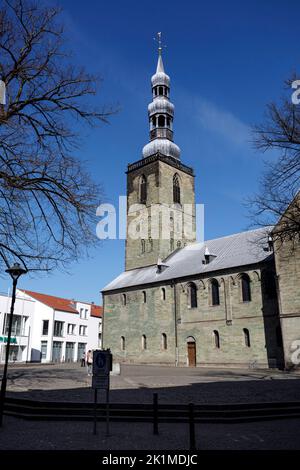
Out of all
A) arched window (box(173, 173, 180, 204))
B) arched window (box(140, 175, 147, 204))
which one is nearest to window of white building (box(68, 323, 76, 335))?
arched window (box(140, 175, 147, 204))

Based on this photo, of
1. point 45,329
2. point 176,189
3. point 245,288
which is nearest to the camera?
point 245,288

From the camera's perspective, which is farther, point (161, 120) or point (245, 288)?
point (161, 120)

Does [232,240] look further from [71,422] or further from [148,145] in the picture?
[71,422]

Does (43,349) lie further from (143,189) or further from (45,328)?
(143,189)

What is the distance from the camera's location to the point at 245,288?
35.2 m

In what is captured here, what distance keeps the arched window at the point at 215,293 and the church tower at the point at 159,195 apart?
1078cm

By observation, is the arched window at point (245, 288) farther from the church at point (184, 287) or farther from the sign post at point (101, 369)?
the sign post at point (101, 369)

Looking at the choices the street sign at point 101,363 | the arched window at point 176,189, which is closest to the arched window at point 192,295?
the arched window at point 176,189

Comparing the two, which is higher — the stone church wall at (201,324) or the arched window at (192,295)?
the arched window at (192,295)

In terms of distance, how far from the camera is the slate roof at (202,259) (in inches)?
1422

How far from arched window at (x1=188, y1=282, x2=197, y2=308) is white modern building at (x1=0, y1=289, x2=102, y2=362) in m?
23.6

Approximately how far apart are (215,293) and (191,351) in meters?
6.05

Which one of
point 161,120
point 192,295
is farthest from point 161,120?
point 192,295

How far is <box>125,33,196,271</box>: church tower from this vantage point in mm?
49812
